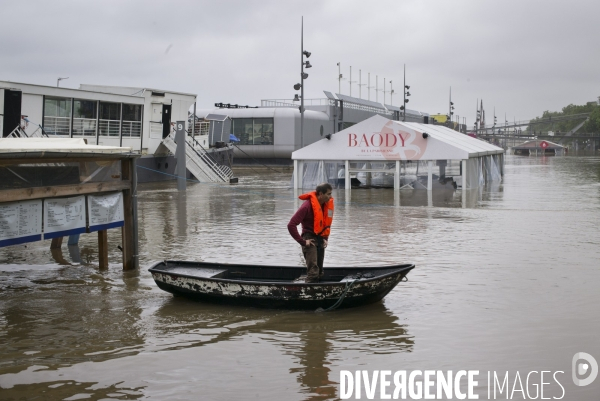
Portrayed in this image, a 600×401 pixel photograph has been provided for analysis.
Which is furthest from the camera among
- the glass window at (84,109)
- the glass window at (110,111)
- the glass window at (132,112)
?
the glass window at (132,112)

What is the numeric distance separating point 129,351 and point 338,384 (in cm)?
278

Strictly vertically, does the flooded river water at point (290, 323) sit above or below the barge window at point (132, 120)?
below

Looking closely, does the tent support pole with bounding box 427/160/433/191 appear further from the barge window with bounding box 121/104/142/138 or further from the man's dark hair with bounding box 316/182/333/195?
the man's dark hair with bounding box 316/182/333/195

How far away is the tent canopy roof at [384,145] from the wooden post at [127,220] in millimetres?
23537

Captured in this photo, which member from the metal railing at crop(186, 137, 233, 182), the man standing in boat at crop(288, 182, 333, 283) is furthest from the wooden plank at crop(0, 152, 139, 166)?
the metal railing at crop(186, 137, 233, 182)

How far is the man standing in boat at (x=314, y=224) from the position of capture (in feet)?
36.5

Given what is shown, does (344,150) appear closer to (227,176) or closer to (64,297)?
(227,176)

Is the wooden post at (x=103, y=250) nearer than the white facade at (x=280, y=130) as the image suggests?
Yes

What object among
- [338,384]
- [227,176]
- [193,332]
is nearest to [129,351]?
[193,332]

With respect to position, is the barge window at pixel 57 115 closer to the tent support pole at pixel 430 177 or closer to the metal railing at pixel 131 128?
the metal railing at pixel 131 128

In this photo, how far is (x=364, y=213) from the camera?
26062mm

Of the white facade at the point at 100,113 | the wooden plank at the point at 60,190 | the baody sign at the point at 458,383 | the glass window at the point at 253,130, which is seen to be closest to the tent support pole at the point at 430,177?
the white facade at the point at 100,113

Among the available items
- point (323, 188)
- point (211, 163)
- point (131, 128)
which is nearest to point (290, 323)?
point (323, 188)

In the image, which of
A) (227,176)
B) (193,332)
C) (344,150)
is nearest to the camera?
(193,332)
